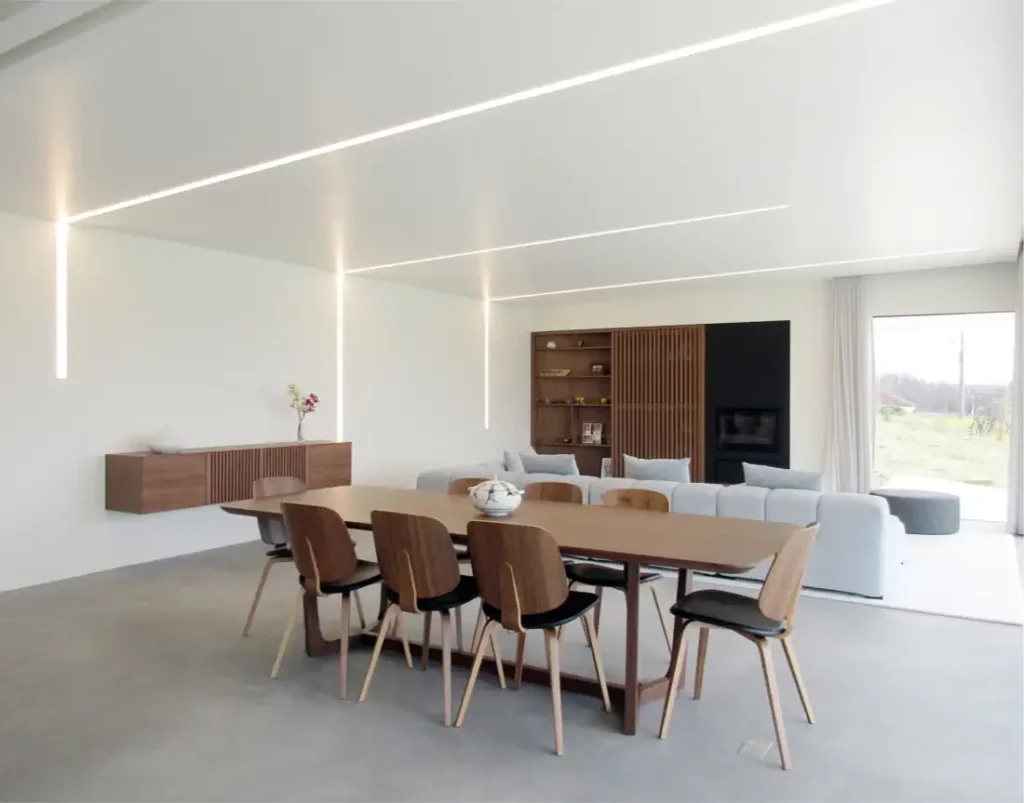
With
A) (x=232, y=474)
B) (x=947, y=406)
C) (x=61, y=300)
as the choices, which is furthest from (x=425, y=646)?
(x=947, y=406)

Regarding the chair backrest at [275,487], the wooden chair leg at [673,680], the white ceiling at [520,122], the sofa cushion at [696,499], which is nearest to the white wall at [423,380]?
the white ceiling at [520,122]

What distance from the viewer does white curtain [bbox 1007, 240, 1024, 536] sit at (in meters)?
7.73

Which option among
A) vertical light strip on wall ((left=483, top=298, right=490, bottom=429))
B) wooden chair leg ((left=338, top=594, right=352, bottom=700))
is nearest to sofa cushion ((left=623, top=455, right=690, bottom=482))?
wooden chair leg ((left=338, top=594, right=352, bottom=700))

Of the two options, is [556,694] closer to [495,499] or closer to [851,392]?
[495,499]

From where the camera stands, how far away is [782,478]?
18.9 feet

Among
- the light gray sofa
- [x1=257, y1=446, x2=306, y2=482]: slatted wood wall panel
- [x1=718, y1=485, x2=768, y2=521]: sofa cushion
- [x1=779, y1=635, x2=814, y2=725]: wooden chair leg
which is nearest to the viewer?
[x1=779, y1=635, x2=814, y2=725]: wooden chair leg

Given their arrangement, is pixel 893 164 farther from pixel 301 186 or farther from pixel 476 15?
pixel 301 186

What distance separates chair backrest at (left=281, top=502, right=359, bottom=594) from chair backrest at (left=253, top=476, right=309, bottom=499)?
0.98m

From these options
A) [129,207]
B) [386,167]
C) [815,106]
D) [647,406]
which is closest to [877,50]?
[815,106]

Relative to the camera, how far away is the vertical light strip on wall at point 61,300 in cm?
575

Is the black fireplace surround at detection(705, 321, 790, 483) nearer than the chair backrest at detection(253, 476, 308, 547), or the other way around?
the chair backrest at detection(253, 476, 308, 547)

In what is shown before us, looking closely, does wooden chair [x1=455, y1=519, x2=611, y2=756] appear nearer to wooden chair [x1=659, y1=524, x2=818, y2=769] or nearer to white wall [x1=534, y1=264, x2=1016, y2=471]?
wooden chair [x1=659, y1=524, x2=818, y2=769]

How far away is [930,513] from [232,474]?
6.45 meters

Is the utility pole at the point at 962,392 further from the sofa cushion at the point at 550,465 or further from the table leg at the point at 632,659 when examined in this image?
the table leg at the point at 632,659
